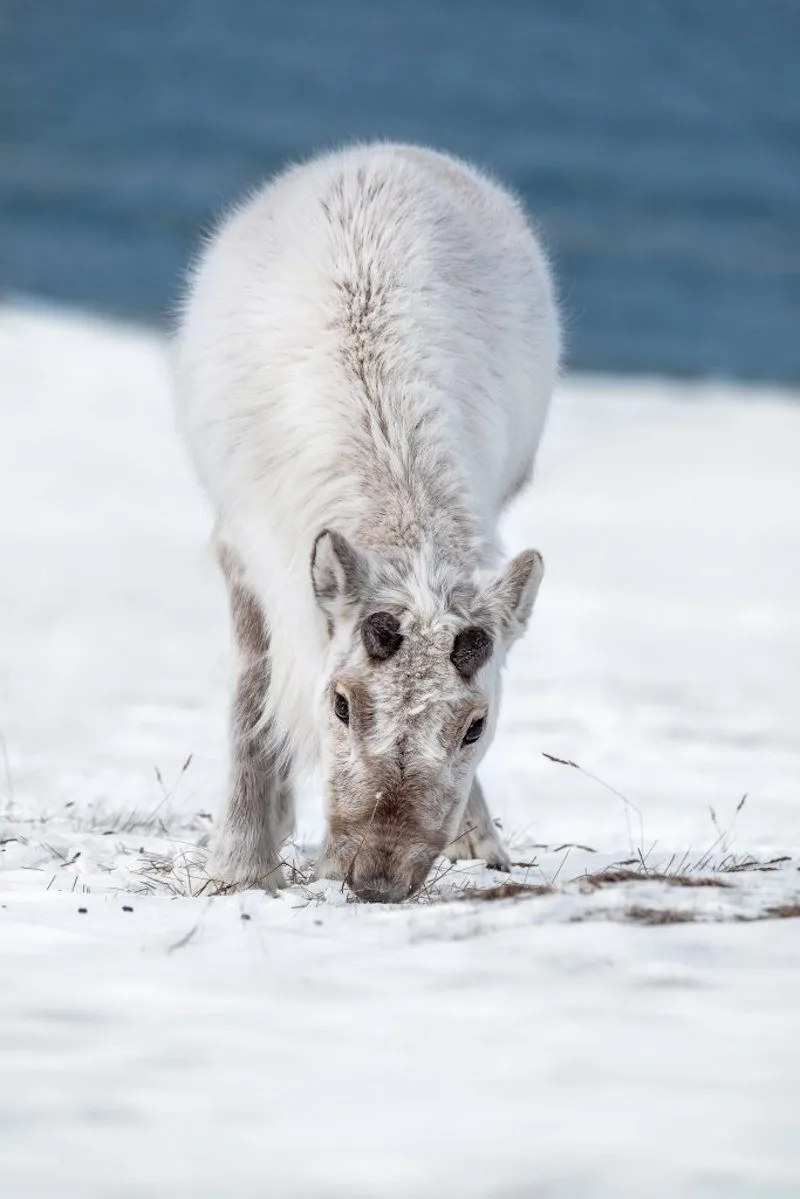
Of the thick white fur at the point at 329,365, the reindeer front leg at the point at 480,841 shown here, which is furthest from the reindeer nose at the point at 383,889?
the reindeer front leg at the point at 480,841

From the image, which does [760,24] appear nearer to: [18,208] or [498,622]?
[18,208]

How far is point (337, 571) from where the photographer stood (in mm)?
4754

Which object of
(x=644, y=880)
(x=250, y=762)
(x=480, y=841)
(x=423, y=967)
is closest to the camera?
(x=423, y=967)

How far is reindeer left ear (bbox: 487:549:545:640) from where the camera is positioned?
486 cm

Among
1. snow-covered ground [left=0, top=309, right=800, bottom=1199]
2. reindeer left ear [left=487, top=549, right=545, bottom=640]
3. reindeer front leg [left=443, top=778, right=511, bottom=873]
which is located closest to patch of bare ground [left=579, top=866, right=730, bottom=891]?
snow-covered ground [left=0, top=309, right=800, bottom=1199]

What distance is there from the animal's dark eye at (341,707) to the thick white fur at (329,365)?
14 centimetres

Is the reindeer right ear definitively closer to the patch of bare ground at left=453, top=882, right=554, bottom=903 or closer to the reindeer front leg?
the patch of bare ground at left=453, top=882, right=554, bottom=903

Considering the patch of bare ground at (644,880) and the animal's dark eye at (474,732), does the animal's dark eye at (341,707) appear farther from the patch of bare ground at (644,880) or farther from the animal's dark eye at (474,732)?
the patch of bare ground at (644,880)

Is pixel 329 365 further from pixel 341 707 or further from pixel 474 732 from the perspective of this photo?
pixel 474 732

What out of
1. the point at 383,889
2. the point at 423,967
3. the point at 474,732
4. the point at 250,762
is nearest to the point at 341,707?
the point at 474,732

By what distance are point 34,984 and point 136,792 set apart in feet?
13.4

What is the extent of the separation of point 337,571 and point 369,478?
1.48 ft

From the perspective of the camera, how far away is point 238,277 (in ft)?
19.6

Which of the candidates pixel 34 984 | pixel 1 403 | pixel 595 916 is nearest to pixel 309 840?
pixel 595 916
